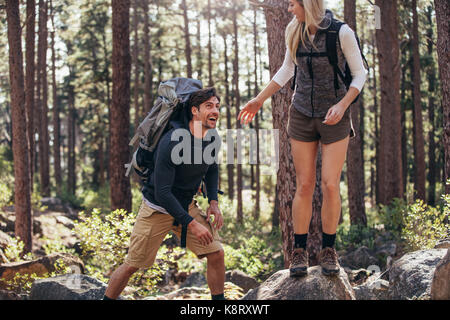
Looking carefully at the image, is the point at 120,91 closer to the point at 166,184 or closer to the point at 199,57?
the point at 166,184

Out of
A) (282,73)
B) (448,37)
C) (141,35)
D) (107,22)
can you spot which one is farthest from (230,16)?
(282,73)

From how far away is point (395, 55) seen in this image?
739 inches

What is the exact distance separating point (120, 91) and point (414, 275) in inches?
330

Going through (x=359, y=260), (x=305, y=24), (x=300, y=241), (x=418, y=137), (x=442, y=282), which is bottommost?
(x=359, y=260)

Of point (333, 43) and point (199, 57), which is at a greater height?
point (199, 57)

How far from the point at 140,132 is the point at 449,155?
6.20 metres

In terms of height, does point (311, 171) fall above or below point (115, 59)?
below

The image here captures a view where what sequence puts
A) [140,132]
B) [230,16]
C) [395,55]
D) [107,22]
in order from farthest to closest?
[107,22] < [230,16] < [395,55] < [140,132]

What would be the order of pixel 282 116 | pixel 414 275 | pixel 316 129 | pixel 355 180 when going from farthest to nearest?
pixel 355 180 → pixel 282 116 → pixel 414 275 → pixel 316 129

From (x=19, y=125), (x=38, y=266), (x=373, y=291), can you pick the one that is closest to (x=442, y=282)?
(x=373, y=291)

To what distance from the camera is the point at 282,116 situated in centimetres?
793

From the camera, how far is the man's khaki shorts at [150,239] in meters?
4.77

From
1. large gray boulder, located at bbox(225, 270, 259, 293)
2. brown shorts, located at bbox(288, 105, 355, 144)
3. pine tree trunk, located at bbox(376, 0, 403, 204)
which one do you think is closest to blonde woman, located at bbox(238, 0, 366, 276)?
brown shorts, located at bbox(288, 105, 355, 144)
